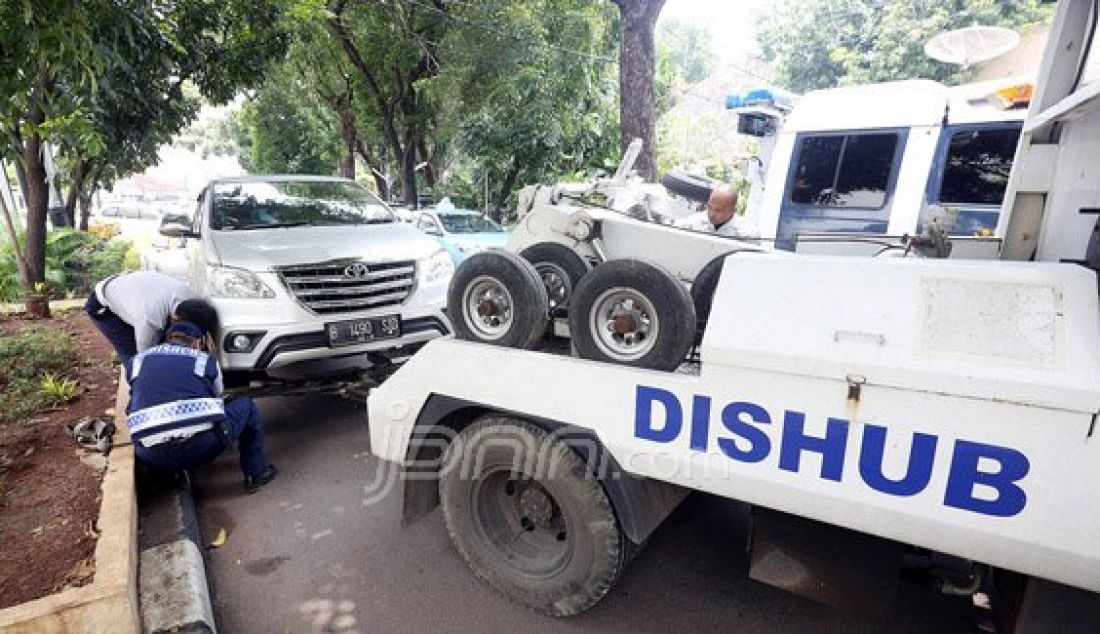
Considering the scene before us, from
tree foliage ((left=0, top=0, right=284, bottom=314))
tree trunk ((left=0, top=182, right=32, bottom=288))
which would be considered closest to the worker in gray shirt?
tree foliage ((left=0, top=0, right=284, bottom=314))

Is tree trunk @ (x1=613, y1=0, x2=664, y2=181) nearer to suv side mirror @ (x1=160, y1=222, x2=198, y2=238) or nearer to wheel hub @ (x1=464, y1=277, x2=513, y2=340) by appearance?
suv side mirror @ (x1=160, y1=222, x2=198, y2=238)

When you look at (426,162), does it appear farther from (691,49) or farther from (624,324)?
(691,49)

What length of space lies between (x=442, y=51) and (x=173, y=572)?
11.7 m

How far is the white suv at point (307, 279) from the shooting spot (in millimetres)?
4016

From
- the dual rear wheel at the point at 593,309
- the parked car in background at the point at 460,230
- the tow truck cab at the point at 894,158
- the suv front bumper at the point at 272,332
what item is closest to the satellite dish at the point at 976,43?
the tow truck cab at the point at 894,158

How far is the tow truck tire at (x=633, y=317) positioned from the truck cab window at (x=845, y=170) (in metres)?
4.52

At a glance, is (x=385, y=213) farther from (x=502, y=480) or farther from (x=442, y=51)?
(x=442, y=51)

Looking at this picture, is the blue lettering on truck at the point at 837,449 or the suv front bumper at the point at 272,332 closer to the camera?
the blue lettering on truck at the point at 837,449

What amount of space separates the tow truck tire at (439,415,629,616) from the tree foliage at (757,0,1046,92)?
17.6 meters

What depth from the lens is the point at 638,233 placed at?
275cm

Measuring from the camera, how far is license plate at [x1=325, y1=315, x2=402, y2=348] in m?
4.15

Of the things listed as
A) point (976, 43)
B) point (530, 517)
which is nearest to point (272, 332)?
point (530, 517)

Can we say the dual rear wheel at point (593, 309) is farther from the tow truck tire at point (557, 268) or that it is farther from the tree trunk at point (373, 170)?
the tree trunk at point (373, 170)

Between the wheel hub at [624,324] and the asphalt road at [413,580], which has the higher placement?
the wheel hub at [624,324]
